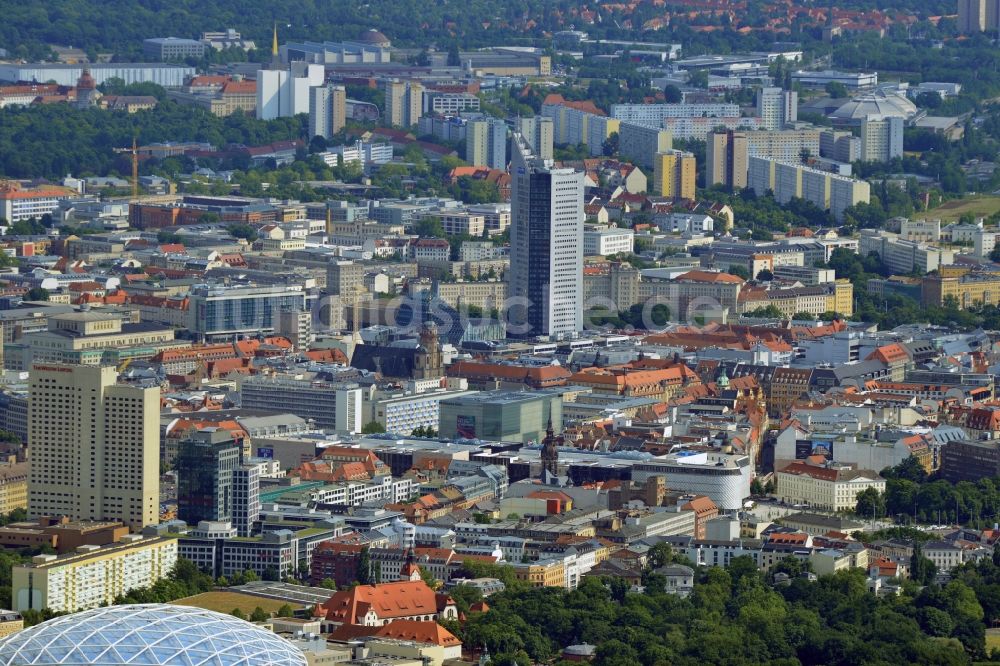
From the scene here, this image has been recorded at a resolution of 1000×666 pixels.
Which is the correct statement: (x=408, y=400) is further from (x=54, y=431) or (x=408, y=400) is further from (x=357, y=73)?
(x=357, y=73)

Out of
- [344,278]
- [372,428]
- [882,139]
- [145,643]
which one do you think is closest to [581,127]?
[882,139]

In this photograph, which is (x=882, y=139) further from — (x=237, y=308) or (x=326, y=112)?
(x=237, y=308)

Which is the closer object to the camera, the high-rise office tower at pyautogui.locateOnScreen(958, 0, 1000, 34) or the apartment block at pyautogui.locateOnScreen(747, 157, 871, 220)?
the apartment block at pyautogui.locateOnScreen(747, 157, 871, 220)

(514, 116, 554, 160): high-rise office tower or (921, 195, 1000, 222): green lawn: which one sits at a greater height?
(514, 116, 554, 160): high-rise office tower

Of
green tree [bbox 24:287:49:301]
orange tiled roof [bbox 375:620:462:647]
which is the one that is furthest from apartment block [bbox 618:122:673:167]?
orange tiled roof [bbox 375:620:462:647]

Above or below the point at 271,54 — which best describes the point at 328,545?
below

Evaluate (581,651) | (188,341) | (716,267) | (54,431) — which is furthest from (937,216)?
(581,651)

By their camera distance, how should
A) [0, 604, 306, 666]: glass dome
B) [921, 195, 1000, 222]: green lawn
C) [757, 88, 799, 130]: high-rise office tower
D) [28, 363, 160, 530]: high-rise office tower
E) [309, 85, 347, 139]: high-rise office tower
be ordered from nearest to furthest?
[0, 604, 306, 666]: glass dome
[28, 363, 160, 530]: high-rise office tower
[921, 195, 1000, 222]: green lawn
[309, 85, 347, 139]: high-rise office tower
[757, 88, 799, 130]: high-rise office tower

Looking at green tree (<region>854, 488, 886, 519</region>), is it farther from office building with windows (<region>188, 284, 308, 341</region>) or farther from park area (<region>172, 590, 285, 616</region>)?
office building with windows (<region>188, 284, 308, 341</region>)
